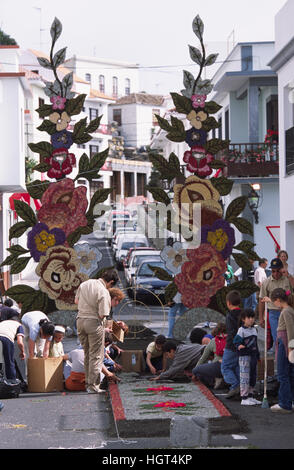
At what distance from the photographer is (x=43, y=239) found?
17078mm

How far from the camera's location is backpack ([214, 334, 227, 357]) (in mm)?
14000

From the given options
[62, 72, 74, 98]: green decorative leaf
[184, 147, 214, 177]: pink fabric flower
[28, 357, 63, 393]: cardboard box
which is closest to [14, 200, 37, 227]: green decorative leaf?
[62, 72, 74, 98]: green decorative leaf

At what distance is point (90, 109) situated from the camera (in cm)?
8044

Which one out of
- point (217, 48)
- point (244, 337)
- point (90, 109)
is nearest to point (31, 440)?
point (244, 337)

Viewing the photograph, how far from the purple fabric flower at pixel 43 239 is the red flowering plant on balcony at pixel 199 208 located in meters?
1.87

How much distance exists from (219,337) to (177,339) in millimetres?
3032

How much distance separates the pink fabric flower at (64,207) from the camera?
56.3ft

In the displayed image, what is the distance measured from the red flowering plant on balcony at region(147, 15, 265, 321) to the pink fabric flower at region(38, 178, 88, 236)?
55.4 inches

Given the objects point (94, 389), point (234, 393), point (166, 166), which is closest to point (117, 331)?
point (94, 389)

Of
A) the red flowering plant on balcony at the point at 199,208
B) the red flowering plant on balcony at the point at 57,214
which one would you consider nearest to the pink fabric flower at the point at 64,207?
the red flowering plant on balcony at the point at 57,214

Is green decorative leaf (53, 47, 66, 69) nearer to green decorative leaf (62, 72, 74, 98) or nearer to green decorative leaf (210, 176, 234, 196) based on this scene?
green decorative leaf (62, 72, 74, 98)

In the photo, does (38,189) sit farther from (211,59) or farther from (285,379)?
(285,379)

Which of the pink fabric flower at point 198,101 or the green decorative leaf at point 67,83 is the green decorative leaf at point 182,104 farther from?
the green decorative leaf at point 67,83
